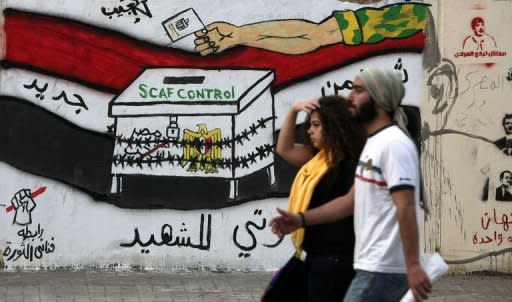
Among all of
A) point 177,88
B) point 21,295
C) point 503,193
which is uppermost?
point 177,88

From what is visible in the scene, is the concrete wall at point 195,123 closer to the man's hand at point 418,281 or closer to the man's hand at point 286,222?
the man's hand at point 286,222

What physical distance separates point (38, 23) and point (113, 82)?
79cm

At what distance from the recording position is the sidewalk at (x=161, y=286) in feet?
28.8

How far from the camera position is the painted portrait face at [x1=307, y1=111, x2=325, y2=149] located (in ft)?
19.1

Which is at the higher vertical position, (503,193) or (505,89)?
(505,89)

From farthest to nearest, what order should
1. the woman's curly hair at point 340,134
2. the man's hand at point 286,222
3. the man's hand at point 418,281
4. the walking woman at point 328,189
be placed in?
the woman's curly hair at point 340,134 → the walking woman at point 328,189 → the man's hand at point 286,222 → the man's hand at point 418,281

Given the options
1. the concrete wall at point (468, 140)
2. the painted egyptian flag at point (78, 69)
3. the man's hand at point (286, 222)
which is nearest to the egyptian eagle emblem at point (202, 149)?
the painted egyptian flag at point (78, 69)

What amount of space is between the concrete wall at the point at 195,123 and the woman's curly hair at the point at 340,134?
151 inches

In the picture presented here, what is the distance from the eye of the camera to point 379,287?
5121 mm

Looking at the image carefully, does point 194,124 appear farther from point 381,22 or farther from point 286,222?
point 286,222

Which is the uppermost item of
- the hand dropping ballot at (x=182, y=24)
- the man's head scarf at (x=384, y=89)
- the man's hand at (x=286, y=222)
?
the hand dropping ballot at (x=182, y=24)

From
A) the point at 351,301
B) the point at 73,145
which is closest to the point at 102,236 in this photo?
the point at 73,145

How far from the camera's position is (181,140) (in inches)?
380

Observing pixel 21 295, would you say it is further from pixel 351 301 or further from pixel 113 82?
pixel 351 301
